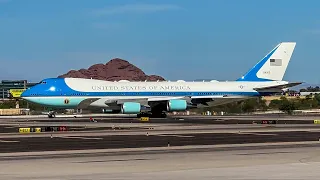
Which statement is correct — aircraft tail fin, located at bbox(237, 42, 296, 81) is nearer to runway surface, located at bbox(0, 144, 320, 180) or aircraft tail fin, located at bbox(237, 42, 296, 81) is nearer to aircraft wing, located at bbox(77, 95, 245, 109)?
aircraft wing, located at bbox(77, 95, 245, 109)

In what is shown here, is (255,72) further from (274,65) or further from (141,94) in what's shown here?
(141,94)

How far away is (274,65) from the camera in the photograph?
88.1 metres

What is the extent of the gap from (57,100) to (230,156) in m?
54.2

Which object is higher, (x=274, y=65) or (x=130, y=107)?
(x=274, y=65)

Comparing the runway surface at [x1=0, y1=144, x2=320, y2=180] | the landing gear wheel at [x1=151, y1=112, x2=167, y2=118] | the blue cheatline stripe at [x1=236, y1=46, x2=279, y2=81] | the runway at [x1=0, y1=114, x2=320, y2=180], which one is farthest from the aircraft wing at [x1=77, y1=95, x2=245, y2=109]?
the runway surface at [x1=0, y1=144, x2=320, y2=180]

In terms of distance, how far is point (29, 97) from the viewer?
259 ft

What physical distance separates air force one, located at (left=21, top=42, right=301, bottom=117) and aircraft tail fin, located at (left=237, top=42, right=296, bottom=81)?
2815 mm

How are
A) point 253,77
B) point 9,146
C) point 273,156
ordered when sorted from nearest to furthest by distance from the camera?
point 273,156, point 9,146, point 253,77

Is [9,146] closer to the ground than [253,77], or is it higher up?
closer to the ground

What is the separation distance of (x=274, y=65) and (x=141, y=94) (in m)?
20.2

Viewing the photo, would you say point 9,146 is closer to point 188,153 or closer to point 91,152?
point 91,152

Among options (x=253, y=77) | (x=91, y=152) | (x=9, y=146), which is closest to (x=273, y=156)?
(x=91, y=152)

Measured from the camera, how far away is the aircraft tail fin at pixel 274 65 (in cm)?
8738

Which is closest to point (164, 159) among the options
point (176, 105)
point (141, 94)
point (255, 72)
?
point (176, 105)
